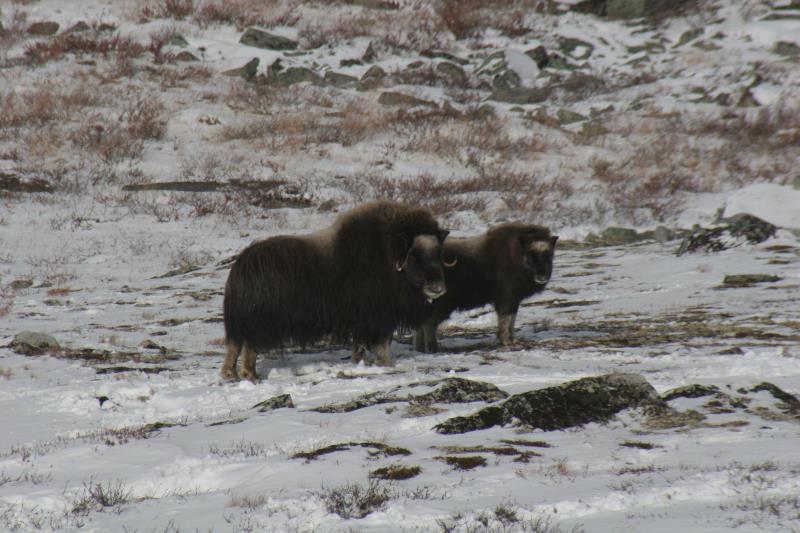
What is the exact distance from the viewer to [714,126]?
30094 millimetres

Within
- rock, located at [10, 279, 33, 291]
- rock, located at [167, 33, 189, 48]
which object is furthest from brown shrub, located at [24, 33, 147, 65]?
rock, located at [10, 279, 33, 291]

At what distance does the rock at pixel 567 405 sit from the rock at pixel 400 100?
26966mm

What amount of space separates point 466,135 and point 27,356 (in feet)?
70.9

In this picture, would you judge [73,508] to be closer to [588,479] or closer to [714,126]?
[588,479]

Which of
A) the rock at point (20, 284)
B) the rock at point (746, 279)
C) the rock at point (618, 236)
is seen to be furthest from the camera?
the rock at point (618, 236)

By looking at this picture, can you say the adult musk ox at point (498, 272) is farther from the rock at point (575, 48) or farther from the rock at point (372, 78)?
the rock at point (575, 48)

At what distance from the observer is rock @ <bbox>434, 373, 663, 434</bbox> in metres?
5.39

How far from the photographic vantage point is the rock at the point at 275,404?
6520 millimetres

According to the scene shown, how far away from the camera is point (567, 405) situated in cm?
552

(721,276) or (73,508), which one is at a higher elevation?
(73,508)

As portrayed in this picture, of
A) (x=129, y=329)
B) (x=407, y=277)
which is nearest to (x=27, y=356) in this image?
(x=129, y=329)

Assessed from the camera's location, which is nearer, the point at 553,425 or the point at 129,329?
the point at 553,425

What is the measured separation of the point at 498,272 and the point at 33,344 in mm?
6414

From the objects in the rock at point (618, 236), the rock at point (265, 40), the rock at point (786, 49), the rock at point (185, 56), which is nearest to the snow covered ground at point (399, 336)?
the rock at point (786, 49)
